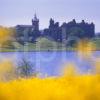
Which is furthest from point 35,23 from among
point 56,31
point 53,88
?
point 53,88

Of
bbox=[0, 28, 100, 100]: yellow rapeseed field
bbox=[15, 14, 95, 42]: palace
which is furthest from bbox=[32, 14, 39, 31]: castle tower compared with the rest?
bbox=[0, 28, 100, 100]: yellow rapeseed field

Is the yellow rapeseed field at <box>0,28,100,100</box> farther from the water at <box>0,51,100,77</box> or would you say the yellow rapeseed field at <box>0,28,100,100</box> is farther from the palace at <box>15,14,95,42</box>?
the palace at <box>15,14,95,42</box>

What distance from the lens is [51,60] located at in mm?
7988

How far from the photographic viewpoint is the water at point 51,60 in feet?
26.1

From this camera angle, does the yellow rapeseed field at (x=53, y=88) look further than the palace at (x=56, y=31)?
No

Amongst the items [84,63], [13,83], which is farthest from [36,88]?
[84,63]

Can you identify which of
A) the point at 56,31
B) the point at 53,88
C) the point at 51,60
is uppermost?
the point at 56,31

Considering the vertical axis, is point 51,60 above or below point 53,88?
above

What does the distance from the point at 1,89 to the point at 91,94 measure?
1.12m

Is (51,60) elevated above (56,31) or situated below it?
below

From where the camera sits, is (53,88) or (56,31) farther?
(56,31)

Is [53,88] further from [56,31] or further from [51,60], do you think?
[56,31]

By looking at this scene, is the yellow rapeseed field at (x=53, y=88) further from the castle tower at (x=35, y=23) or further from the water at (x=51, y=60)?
→ the castle tower at (x=35, y=23)

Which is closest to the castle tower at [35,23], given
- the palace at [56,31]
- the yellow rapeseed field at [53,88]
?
the palace at [56,31]
